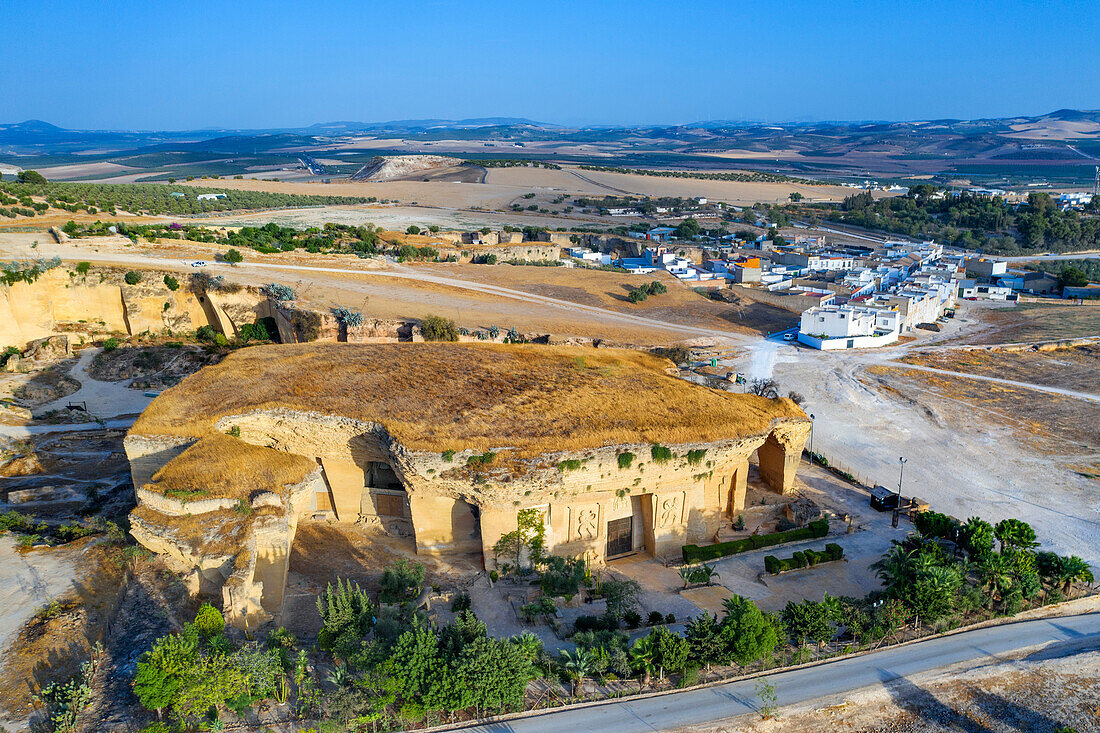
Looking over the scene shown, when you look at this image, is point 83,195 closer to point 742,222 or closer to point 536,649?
point 536,649

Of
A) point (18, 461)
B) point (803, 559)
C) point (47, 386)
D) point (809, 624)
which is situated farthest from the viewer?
point (47, 386)

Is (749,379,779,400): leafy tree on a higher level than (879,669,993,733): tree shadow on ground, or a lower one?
higher

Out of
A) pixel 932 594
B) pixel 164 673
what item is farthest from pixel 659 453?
pixel 164 673

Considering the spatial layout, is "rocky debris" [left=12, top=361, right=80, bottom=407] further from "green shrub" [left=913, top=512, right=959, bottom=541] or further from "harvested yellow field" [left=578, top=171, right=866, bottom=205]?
"harvested yellow field" [left=578, top=171, right=866, bottom=205]

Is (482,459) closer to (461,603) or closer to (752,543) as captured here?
(461,603)

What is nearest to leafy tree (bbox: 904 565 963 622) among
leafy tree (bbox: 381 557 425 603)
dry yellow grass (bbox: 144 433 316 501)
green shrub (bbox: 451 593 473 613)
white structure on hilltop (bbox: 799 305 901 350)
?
green shrub (bbox: 451 593 473 613)

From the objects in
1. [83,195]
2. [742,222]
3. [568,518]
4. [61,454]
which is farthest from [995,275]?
[83,195]
